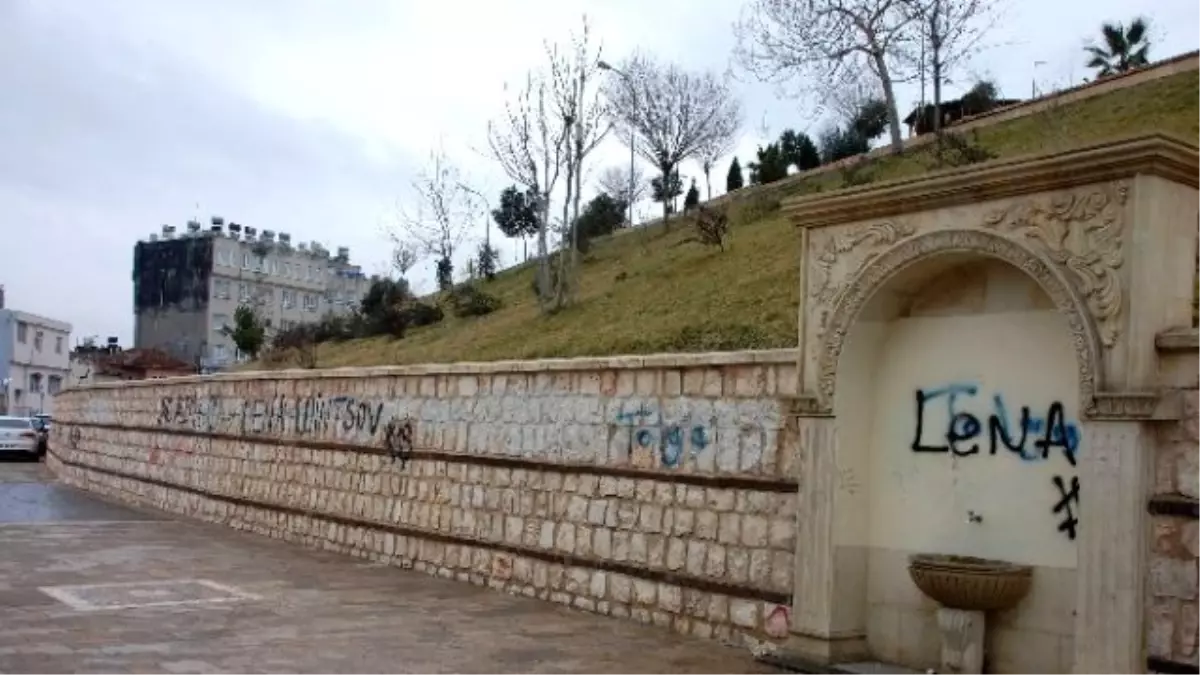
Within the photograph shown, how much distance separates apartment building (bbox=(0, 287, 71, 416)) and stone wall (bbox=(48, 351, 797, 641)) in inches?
2195

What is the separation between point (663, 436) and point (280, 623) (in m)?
3.68

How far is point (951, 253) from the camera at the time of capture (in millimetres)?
7859

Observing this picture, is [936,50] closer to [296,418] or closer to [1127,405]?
[296,418]

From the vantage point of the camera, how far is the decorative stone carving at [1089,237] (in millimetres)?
6797

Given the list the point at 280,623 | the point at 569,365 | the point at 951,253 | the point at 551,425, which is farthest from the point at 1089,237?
the point at 280,623

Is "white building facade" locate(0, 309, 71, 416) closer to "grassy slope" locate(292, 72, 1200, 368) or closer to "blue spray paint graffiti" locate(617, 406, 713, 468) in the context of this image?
"grassy slope" locate(292, 72, 1200, 368)

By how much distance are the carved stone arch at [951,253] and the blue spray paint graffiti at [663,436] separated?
1.59m

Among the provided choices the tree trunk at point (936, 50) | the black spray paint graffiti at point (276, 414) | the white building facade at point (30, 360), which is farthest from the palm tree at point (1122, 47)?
the white building facade at point (30, 360)

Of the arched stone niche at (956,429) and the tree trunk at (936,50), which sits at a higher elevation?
the tree trunk at (936,50)

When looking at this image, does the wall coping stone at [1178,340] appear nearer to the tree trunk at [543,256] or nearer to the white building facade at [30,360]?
the tree trunk at [543,256]

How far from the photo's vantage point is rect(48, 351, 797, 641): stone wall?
9.30 meters

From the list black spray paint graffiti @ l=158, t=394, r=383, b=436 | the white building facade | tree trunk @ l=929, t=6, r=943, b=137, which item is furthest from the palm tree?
the white building facade

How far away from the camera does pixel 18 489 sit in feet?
80.4

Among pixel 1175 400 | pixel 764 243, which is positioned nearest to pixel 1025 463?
pixel 1175 400
